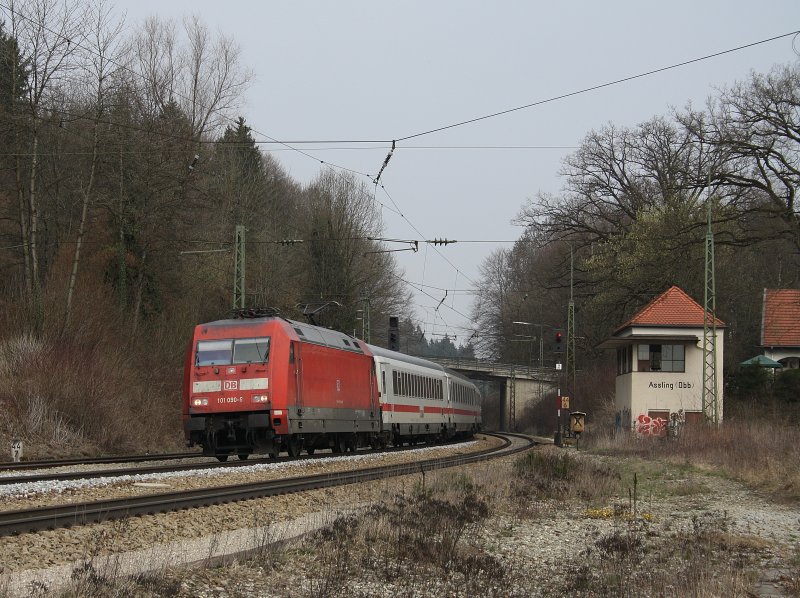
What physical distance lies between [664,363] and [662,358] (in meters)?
0.22

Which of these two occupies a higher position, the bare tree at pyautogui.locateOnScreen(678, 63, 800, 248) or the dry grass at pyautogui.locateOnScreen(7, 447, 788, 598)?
the bare tree at pyautogui.locateOnScreen(678, 63, 800, 248)

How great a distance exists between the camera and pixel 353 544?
10.2 meters

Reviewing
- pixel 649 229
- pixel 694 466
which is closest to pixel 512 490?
pixel 694 466

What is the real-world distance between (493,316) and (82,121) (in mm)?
60070

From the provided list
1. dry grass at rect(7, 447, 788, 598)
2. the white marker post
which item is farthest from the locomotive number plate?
dry grass at rect(7, 447, 788, 598)

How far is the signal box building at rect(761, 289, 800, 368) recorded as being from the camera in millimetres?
54594

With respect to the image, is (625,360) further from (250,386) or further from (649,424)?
(250,386)

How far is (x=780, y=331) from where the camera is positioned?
5500 cm

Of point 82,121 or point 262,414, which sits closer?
point 262,414

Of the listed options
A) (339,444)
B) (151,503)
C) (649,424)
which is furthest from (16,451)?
(649,424)

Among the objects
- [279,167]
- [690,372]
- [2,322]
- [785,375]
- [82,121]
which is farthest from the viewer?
[279,167]

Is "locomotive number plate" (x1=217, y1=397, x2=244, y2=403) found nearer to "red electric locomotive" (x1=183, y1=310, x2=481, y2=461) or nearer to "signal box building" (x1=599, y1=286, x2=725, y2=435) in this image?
"red electric locomotive" (x1=183, y1=310, x2=481, y2=461)

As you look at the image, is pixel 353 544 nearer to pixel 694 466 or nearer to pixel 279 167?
pixel 694 466

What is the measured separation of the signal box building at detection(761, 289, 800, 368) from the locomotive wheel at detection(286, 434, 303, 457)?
38590 millimetres
